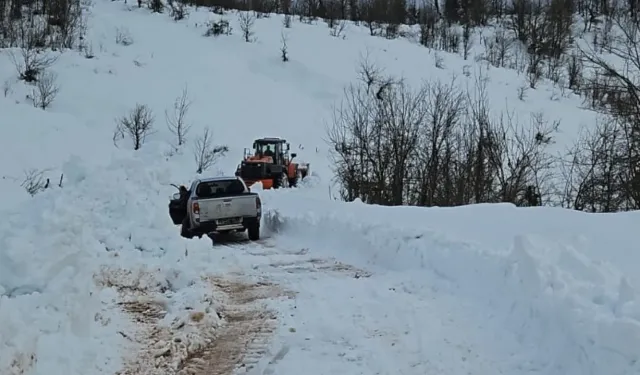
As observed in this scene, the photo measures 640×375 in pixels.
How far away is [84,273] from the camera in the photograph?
671 centimetres

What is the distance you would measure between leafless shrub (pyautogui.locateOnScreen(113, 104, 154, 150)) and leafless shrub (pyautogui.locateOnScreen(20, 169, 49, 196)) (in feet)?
38.9

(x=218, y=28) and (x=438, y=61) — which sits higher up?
(x=218, y=28)

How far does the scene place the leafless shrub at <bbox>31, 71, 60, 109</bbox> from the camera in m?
34.6

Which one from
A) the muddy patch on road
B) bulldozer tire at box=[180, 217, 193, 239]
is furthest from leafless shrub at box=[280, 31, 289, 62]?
the muddy patch on road

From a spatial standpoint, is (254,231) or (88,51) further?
(88,51)

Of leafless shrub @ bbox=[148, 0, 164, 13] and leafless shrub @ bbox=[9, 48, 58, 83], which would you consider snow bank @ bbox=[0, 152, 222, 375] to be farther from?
leafless shrub @ bbox=[148, 0, 164, 13]

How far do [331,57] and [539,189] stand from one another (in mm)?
29768

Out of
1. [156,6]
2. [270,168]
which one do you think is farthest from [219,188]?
[156,6]

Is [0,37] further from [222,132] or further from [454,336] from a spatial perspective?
[454,336]

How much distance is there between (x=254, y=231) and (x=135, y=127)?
2094 centimetres

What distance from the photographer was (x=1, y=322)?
4.96m

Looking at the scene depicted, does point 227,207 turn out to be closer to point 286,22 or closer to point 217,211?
point 217,211

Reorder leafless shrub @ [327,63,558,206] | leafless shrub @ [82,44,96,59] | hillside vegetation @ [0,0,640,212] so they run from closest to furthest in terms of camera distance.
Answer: hillside vegetation @ [0,0,640,212]
leafless shrub @ [327,63,558,206]
leafless shrub @ [82,44,96,59]

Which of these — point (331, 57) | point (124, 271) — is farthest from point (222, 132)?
point (124, 271)
